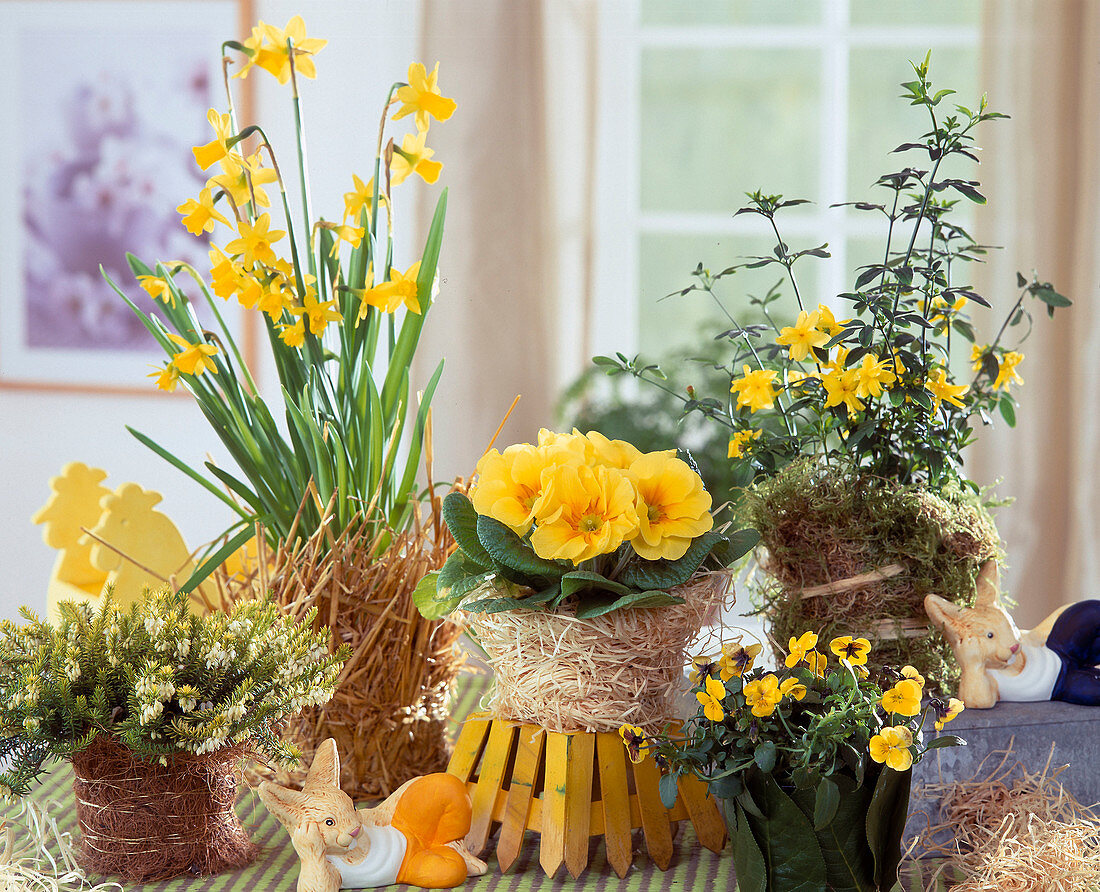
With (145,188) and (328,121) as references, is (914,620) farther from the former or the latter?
(145,188)

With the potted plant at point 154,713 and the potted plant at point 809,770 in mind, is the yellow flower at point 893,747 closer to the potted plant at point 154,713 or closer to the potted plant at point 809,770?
→ the potted plant at point 809,770

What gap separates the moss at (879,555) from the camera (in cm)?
81

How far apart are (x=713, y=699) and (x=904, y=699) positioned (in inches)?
4.6

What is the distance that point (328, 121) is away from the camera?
2.04 metres

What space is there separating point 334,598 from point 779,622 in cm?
36

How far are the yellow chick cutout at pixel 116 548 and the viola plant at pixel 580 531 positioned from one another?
1.00 ft

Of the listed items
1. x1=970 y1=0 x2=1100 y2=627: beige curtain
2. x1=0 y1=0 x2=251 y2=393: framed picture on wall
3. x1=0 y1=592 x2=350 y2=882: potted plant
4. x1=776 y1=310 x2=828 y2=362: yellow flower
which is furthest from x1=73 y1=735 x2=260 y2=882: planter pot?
x1=0 y1=0 x2=251 y2=393: framed picture on wall

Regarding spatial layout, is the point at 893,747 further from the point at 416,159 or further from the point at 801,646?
the point at 416,159

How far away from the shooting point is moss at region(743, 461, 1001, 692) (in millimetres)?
814

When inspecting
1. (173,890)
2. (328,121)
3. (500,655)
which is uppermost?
(328,121)

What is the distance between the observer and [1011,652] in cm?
79

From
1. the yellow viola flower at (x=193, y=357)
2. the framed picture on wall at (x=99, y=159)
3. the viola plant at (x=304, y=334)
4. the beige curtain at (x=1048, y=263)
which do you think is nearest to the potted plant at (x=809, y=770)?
the viola plant at (x=304, y=334)

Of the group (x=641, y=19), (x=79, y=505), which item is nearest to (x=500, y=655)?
(x=79, y=505)

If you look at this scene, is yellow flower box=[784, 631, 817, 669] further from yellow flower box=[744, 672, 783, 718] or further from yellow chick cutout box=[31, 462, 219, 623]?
yellow chick cutout box=[31, 462, 219, 623]
